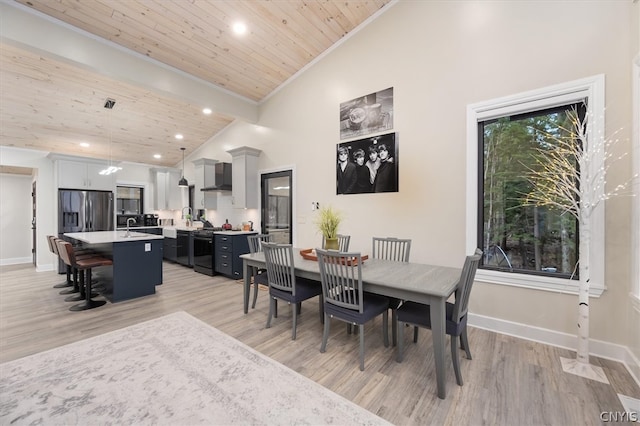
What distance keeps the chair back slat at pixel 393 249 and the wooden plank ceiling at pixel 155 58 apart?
3.17 metres

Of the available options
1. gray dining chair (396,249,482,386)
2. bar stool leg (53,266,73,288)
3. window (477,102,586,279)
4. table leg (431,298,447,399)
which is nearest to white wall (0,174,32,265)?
bar stool leg (53,266,73,288)

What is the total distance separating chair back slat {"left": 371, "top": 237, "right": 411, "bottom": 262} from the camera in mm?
3195

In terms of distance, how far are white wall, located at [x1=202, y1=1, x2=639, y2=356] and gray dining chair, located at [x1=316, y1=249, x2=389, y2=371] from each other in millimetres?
1336

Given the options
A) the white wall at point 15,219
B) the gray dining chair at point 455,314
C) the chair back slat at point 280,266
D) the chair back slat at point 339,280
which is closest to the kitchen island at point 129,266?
the chair back slat at point 280,266

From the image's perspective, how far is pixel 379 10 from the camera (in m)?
3.67

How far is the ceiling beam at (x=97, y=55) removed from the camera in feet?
9.17

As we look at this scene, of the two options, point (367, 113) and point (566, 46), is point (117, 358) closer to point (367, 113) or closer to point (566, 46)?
point (367, 113)

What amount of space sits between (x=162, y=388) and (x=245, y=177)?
4.01m

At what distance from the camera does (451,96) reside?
10.2 ft

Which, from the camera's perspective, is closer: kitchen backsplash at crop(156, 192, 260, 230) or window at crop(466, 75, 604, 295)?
window at crop(466, 75, 604, 295)

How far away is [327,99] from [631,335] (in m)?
4.41

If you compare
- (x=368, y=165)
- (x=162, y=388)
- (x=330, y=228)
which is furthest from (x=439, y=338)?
(x=368, y=165)

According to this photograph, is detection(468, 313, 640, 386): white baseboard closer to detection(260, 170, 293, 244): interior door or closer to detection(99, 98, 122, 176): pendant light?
detection(260, 170, 293, 244): interior door

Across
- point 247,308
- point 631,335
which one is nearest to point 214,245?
point 247,308
